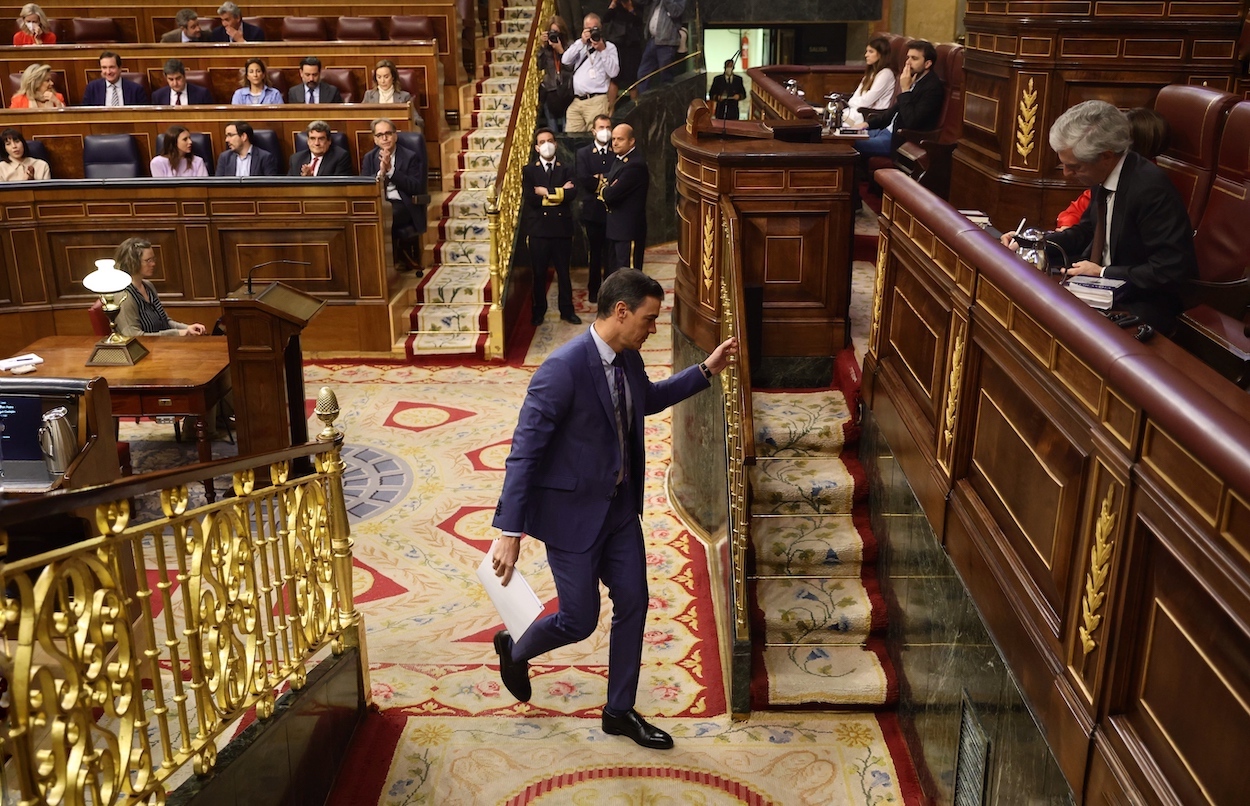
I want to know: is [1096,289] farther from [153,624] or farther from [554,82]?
[554,82]

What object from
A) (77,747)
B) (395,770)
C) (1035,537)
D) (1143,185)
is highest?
(1143,185)

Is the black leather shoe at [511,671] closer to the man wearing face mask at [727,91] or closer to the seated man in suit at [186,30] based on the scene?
the man wearing face mask at [727,91]

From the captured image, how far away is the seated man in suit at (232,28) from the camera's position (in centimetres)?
1094

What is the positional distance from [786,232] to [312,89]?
6107 mm

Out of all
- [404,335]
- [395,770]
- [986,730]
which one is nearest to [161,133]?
[404,335]

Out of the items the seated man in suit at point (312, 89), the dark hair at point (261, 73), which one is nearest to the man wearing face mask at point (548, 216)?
the seated man in suit at point (312, 89)

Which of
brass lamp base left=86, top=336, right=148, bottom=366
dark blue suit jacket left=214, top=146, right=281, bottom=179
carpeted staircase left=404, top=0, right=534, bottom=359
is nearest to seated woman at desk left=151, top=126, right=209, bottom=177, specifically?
dark blue suit jacket left=214, top=146, right=281, bottom=179

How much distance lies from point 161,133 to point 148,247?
10.7 ft

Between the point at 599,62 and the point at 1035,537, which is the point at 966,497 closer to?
the point at 1035,537

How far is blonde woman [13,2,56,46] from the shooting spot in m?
11.3

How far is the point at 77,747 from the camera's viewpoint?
2369 millimetres

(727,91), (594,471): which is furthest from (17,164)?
(594,471)

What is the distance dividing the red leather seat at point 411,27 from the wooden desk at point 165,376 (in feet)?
19.3

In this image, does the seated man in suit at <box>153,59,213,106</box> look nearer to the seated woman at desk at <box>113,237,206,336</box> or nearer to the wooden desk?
the seated woman at desk at <box>113,237,206,336</box>
